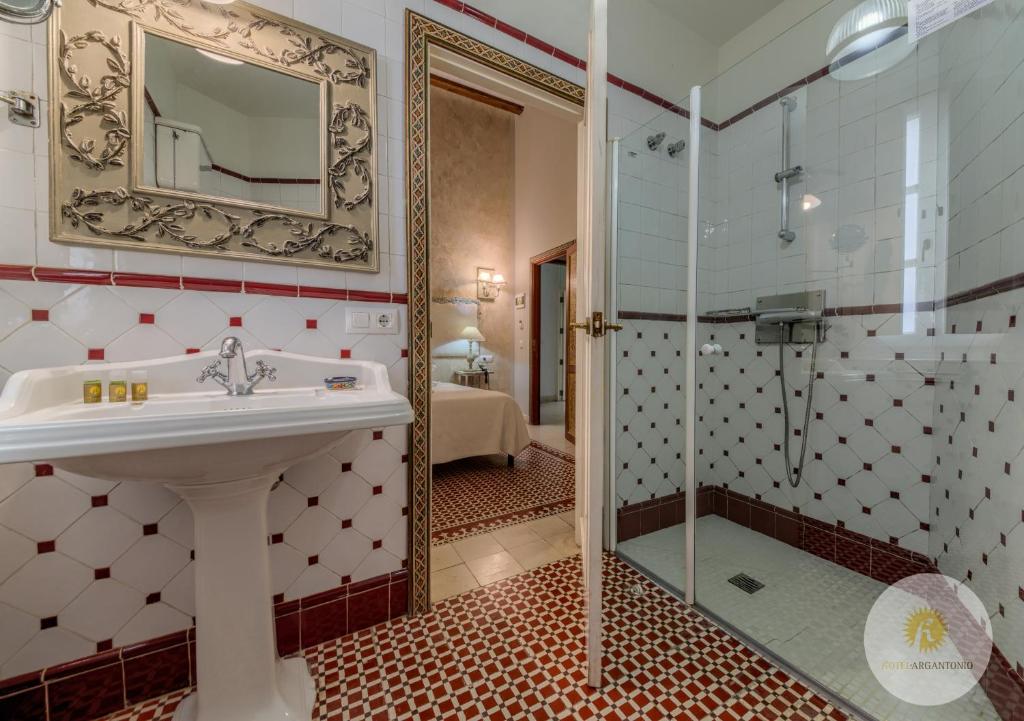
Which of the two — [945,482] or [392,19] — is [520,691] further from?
[392,19]

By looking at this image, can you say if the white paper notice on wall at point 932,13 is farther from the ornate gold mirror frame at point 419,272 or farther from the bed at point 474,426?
the bed at point 474,426

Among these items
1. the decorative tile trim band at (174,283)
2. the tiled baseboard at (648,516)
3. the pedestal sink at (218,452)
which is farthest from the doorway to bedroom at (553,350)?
the pedestal sink at (218,452)

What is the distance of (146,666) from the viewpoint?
3.76 feet

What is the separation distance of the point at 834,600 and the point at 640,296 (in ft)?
4.72

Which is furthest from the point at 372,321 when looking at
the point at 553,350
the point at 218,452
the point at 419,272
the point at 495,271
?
the point at 553,350

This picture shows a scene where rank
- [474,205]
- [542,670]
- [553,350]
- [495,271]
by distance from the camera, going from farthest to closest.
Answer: [553,350]
[495,271]
[474,205]
[542,670]

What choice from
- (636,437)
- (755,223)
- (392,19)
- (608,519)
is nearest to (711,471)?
(636,437)

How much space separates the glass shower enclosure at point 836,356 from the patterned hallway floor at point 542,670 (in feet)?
0.49

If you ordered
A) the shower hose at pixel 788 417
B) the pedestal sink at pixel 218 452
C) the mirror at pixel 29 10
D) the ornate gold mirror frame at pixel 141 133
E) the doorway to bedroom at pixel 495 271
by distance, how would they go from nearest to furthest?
the pedestal sink at pixel 218 452
the mirror at pixel 29 10
the ornate gold mirror frame at pixel 141 133
the shower hose at pixel 788 417
the doorway to bedroom at pixel 495 271

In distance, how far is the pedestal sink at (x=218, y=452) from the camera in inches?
27.5

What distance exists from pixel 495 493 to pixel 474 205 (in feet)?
13.1

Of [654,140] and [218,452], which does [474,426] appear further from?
[218,452]

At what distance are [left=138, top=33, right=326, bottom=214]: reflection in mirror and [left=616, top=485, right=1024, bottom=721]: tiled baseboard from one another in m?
2.00

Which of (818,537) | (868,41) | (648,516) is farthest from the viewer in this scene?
(648,516)
